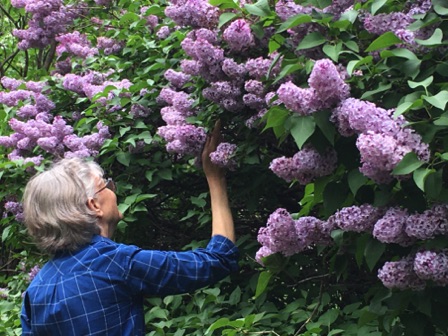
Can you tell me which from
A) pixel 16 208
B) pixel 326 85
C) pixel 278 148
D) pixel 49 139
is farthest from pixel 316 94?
pixel 16 208

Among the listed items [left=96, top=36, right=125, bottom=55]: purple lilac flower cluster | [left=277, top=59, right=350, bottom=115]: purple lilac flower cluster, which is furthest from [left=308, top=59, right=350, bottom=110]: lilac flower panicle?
[left=96, top=36, right=125, bottom=55]: purple lilac flower cluster

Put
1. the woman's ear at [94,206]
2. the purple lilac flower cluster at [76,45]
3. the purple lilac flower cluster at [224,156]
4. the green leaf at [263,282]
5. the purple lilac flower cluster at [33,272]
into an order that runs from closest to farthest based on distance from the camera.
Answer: the woman's ear at [94,206]
the green leaf at [263,282]
the purple lilac flower cluster at [224,156]
the purple lilac flower cluster at [33,272]
the purple lilac flower cluster at [76,45]

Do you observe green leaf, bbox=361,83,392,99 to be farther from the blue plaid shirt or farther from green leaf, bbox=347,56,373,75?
the blue plaid shirt

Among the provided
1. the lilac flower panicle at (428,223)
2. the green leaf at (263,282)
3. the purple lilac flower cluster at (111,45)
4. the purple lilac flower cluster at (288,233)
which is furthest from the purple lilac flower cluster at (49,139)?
the lilac flower panicle at (428,223)

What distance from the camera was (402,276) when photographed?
7.49ft

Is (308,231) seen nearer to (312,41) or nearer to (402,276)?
(402,276)

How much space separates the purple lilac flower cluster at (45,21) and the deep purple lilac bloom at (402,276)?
4.13 meters

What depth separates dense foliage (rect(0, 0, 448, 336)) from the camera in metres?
2.25

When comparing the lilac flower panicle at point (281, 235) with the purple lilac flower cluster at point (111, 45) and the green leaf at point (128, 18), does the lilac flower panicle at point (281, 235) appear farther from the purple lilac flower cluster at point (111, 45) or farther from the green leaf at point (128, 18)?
the purple lilac flower cluster at point (111, 45)

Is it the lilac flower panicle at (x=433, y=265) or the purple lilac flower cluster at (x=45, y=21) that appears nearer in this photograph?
the lilac flower panicle at (x=433, y=265)

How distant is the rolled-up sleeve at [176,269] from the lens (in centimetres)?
242

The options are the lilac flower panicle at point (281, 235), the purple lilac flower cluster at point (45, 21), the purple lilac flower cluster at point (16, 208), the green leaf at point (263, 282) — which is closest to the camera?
the lilac flower panicle at point (281, 235)

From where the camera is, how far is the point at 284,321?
327 centimetres

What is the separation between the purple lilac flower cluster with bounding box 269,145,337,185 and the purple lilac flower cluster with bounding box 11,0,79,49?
12.3ft
